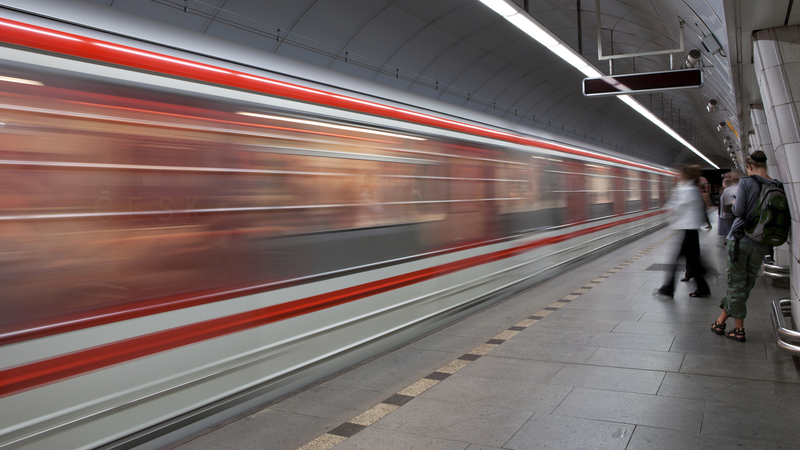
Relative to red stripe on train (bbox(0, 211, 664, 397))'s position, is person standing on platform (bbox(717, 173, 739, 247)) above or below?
above

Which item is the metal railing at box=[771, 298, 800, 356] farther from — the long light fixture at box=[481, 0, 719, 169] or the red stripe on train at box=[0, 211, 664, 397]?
the long light fixture at box=[481, 0, 719, 169]

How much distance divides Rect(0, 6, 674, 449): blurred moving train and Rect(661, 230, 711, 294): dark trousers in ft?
13.4

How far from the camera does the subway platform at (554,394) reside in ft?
10.7

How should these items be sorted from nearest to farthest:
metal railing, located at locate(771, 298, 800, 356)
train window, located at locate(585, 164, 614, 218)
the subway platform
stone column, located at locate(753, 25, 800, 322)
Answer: the subway platform, metal railing, located at locate(771, 298, 800, 356), stone column, located at locate(753, 25, 800, 322), train window, located at locate(585, 164, 614, 218)

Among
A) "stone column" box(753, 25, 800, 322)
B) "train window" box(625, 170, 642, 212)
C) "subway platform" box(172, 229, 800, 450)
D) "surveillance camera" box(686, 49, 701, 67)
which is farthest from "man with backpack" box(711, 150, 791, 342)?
"train window" box(625, 170, 642, 212)

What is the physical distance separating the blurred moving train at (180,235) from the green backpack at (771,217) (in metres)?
2.94

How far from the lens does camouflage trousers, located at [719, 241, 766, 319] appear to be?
480cm

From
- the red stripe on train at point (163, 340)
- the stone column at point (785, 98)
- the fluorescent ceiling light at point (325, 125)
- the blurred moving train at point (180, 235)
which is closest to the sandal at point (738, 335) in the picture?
the stone column at point (785, 98)

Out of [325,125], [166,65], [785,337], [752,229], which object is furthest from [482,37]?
[166,65]

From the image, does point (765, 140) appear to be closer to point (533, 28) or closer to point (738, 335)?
point (533, 28)

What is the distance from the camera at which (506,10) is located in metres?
6.05

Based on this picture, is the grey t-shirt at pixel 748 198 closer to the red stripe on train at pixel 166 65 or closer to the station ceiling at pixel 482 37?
the station ceiling at pixel 482 37

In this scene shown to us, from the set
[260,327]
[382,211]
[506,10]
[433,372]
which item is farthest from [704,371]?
[506,10]

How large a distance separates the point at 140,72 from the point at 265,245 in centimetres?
126
